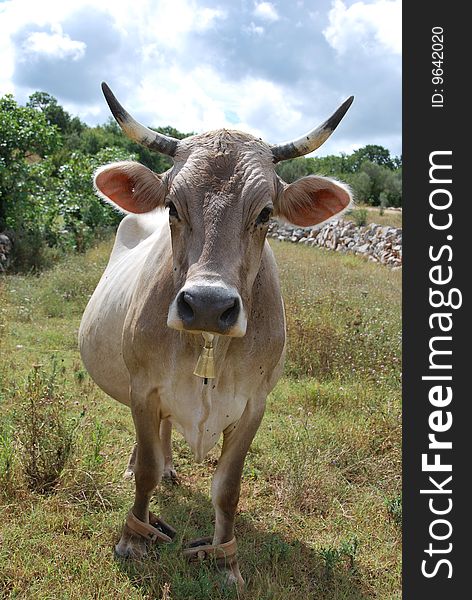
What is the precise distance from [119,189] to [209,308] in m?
1.23

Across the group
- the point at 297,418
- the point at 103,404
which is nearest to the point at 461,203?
the point at 297,418

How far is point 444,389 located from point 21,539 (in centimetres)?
245

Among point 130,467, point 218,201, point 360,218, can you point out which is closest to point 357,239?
point 360,218

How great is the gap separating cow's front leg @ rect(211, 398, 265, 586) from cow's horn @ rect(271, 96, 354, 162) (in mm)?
1312

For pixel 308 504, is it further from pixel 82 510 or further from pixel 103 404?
pixel 103 404

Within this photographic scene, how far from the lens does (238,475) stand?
129 inches

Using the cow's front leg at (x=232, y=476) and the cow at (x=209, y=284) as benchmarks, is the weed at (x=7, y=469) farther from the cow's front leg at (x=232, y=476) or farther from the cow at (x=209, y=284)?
the cow's front leg at (x=232, y=476)

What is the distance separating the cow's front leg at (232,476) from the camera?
327cm

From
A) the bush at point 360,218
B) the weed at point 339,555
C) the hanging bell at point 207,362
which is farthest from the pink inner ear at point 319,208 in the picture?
Result: the bush at point 360,218

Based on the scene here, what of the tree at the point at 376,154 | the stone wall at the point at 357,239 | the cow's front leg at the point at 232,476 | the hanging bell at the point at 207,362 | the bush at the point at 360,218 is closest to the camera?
the hanging bell at the point at 207,362

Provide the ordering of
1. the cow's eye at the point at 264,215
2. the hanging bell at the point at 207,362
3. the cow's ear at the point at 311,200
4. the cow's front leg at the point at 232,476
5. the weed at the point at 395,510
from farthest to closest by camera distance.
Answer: the weed at the point at 395,510, the cow's front leg at the point at 232,476, the cow's ear at the point at 311,200, the hanging bell at the point at 207,362, the cow's eye at the point at 264,215

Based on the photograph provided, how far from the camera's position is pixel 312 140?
2.97m

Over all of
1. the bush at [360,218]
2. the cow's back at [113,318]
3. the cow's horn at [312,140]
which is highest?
the bush at [360,218]

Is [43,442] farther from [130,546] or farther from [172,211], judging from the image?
[172,211]
